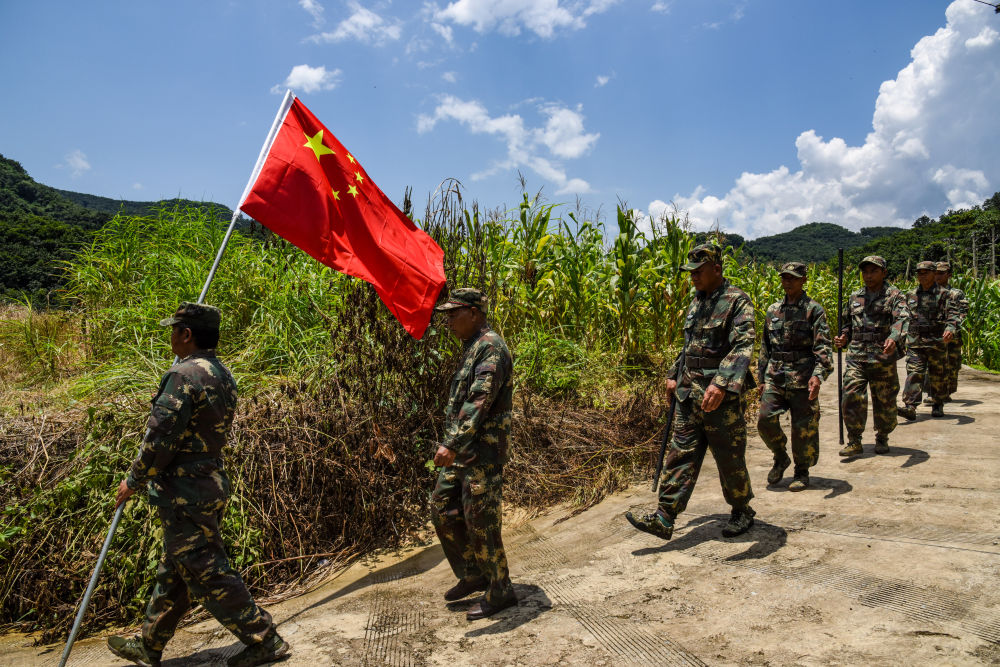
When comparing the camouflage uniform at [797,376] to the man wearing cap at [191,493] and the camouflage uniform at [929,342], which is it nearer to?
the camouflage uniform at [929,342]

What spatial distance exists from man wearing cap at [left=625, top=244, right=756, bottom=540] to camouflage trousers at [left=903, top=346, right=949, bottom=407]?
5.05 metres

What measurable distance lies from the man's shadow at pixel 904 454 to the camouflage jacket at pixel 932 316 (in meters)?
2.27

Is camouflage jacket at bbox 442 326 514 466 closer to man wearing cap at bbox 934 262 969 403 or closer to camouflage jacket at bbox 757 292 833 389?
camouflage jacket at bbox 757 292 833 389

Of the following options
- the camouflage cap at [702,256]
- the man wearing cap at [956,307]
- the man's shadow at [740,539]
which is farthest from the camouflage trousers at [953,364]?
the camouflage cap at [702,256]

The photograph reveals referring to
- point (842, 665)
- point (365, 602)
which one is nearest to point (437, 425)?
point (365, 602)

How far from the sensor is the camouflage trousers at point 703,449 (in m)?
4.20

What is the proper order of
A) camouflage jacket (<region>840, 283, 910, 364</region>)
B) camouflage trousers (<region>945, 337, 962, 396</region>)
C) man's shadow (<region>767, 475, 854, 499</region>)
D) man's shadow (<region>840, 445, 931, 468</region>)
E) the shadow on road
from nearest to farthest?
the shadow on road < man's shadow (<region>767, 475, 854, 499</region>) < man's shadow (<region>840, 445, 931, 468</region>) < camouflage jacket (<region>840, 283, 910, 364</region>) < camouflage trousers (<region>945, 337, 962, 396</region>)

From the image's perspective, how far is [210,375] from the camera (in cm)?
321

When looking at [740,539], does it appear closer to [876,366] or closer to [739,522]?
[739,522]

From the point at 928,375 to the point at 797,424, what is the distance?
13.5 feet

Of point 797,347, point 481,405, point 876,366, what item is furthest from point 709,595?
point 876,366

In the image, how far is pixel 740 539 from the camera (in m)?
4.32

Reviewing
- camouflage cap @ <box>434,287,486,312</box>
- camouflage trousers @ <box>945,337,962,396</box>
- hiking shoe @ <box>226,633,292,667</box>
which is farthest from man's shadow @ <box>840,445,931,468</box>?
hiking shoe @ <box>226,633,292,667</box>

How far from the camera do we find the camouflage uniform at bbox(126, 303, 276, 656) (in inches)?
121
